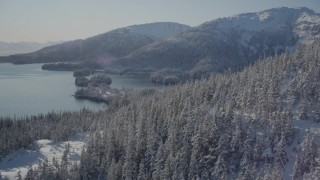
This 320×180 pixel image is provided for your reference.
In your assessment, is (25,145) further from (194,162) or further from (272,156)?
(272,156)

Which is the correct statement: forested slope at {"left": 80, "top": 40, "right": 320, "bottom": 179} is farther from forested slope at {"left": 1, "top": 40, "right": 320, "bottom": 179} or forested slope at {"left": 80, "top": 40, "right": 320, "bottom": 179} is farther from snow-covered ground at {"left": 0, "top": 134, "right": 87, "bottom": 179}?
snow-covered ground at {"left": 0, "top": 134, "right": 87, "bottom": 179}

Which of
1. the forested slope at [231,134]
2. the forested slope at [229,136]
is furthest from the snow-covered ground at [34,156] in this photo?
the forested slope at [231,134]

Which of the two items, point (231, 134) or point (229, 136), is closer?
point (229, 136)

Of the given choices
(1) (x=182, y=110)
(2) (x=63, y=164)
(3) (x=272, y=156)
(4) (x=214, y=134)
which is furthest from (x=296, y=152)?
(2) (x=63, y=164)

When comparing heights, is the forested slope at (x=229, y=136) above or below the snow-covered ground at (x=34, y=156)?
above

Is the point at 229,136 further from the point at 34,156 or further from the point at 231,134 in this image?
the point at 34,156

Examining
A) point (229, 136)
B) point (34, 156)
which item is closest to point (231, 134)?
point (229, 136)

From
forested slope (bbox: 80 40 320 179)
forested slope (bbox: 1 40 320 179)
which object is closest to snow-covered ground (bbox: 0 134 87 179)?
forested slope (bbox: 1 40 320 179)

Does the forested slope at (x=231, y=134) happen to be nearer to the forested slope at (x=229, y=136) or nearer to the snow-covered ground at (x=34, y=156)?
the forested slope at (x=229, y=136)
